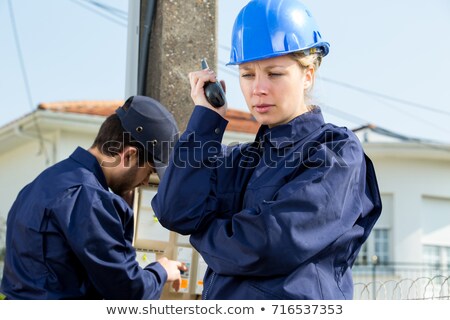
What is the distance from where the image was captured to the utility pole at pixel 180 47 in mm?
4242

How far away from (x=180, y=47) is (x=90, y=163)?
1.05m

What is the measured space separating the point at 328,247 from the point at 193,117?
0.58 meters

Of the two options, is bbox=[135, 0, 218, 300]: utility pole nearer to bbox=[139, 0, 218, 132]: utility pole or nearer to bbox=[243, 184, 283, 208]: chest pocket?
bbox=[139, 0, 218, 132]: utility pole

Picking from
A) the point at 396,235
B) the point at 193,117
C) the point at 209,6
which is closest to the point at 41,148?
the point at 396,235

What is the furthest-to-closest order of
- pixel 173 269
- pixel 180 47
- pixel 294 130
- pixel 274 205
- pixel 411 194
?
pixel 411 194 → pixel 180 47 → pixel 173 269 → pixel 294 130 → pixel 274 205

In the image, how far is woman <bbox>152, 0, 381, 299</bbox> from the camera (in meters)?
2.13

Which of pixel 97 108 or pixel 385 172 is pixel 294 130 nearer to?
pixel 97 108

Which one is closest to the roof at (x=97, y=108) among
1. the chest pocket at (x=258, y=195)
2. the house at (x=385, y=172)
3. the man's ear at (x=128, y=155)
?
the house at (x=385, y=172)

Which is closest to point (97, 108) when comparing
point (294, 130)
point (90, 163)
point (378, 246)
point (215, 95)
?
point (378, 246)

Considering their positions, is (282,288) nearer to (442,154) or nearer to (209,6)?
(209,6)

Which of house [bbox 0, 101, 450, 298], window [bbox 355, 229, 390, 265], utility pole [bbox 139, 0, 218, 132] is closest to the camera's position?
utility pole [bbox 139, 0, 218, 132]

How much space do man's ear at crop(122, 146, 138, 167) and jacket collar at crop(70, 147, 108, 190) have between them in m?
0.13

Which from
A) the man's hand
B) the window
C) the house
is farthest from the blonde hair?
the window

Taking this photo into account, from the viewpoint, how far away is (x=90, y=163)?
3.51m
